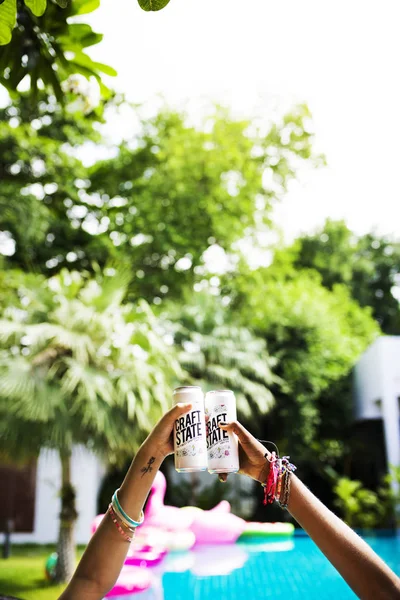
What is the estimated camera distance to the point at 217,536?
6.91 meters

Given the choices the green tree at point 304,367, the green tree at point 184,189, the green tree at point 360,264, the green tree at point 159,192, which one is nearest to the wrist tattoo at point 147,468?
the green tree at point 304,367

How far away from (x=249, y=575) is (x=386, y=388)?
6.23m

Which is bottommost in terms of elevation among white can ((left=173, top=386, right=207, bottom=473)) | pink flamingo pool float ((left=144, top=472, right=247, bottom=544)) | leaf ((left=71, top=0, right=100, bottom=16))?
pink flamingo pool float ((left=144, top=472, right=247, bottom=544))


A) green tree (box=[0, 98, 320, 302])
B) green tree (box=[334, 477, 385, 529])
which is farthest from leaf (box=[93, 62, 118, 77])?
green tree (box=[0, 98, 320, 302])

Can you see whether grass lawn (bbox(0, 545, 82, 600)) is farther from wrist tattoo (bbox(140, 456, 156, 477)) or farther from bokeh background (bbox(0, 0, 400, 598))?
wrist tattoo (bbox(140, 456, 156, 477))

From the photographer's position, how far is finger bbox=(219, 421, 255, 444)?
1427 millimetres

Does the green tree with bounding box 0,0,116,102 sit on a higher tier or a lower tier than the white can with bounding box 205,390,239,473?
higher

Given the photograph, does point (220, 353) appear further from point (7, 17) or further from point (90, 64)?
point (7, 17)

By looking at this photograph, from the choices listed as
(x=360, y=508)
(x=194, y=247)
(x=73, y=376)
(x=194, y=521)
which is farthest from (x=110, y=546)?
(x=194, y=247)

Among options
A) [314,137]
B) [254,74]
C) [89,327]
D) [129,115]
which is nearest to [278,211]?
[314,137]

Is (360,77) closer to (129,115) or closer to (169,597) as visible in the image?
(129,115)

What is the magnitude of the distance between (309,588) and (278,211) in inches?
467

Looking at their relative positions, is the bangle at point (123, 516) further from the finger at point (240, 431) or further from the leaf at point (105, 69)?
the leaf at point (105, 69)

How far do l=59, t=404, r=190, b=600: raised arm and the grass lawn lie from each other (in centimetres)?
597
